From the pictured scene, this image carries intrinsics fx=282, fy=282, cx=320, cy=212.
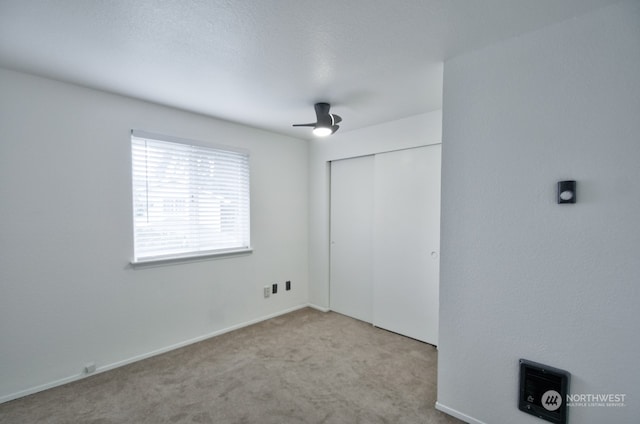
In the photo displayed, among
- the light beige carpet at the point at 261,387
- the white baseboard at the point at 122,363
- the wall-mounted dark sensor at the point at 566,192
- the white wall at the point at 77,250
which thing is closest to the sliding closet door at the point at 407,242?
the light beige carpet at the point at 261,387

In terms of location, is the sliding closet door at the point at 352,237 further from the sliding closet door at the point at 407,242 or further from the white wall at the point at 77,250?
the white wall at the point at 77,250

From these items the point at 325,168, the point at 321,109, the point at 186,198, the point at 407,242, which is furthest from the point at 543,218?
the point at 186,198

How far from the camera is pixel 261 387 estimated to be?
2260 mm

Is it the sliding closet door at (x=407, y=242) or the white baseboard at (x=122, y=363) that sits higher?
the sliding closet door at (x=407, y=242)

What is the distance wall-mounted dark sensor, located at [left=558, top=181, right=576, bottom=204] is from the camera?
151 centimetres

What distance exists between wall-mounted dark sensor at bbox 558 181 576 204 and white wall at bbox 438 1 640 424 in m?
0.03

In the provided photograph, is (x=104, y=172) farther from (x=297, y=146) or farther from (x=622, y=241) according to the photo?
(x=622, y=241)

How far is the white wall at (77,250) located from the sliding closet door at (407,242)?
1918 mm

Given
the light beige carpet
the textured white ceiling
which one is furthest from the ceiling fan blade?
the light beige carpet

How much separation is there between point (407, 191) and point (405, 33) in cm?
181

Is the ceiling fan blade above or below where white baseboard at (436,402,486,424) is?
above

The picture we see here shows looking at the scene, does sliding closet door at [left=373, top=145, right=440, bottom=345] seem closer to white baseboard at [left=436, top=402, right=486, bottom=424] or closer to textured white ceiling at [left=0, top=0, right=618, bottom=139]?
textured white ceiling at [left=0, top=0, right=618, bottom=139]

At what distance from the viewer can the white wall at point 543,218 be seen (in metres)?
1.40

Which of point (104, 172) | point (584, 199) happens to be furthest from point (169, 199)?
point (584, 199)
